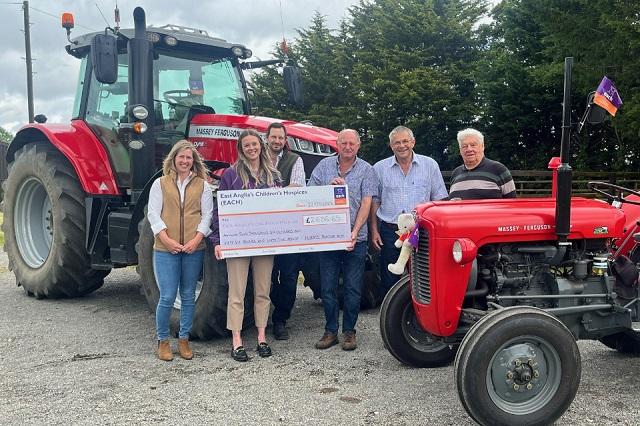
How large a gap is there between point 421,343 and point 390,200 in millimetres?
1150

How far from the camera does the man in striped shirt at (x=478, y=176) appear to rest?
4461 millimetres

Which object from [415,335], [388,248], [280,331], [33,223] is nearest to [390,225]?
[388,248]

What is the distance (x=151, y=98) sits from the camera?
18.8 feet

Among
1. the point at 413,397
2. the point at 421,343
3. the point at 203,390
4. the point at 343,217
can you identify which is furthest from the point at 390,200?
the point at 203,390

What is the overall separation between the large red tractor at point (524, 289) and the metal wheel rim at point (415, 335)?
1.38ft

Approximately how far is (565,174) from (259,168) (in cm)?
217

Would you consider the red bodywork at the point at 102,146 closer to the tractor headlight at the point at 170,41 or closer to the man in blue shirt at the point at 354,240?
the tractor headlight at the point at 170,41

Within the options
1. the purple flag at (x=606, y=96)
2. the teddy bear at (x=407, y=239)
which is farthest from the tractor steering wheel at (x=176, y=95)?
the purple flag at (x=606, y=96)

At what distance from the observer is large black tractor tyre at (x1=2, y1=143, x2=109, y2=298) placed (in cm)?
619

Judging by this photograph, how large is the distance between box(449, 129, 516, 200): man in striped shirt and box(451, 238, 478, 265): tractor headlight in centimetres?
94

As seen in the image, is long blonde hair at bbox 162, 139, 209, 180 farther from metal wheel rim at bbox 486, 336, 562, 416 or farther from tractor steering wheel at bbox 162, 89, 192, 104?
metal wheel rim at bbox 486, 336, 562, 416

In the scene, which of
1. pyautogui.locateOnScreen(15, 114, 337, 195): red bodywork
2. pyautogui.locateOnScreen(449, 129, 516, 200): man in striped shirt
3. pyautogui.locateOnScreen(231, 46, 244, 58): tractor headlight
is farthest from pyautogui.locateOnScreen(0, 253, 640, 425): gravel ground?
pyautogui.locateOnScreen(231, 46, 244, 58): tractor headlight

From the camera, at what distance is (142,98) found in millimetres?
5641

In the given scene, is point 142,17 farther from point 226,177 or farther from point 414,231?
point 414,231
